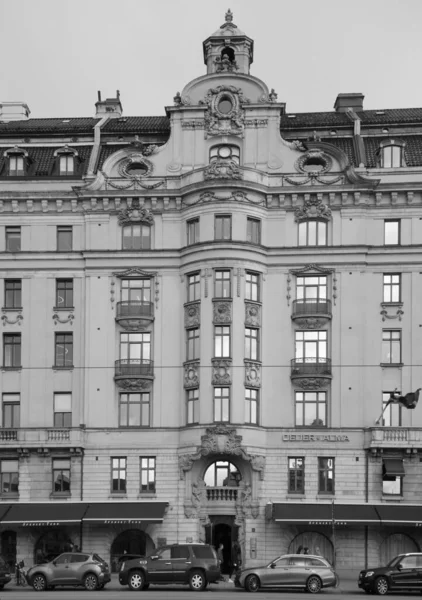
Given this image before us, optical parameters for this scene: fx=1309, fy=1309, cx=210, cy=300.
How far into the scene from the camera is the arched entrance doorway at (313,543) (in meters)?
72.9

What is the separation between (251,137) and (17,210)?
47.9 ft

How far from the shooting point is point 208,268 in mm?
75188

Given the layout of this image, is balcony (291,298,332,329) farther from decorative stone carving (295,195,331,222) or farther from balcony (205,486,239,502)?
balcony (205,486,239,502)

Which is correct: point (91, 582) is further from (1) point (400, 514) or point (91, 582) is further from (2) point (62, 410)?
(1) point (400, 514)

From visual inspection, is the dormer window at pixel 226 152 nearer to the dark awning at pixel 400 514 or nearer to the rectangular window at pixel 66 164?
the rectangular window at pixel 66 164

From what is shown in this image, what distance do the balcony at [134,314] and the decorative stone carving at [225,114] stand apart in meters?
11.1

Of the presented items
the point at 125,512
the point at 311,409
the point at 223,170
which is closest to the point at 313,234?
the point at 223,170

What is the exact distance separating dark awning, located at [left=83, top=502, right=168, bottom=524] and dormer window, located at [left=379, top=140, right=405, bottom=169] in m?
23.8

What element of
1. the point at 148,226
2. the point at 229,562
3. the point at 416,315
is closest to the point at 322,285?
the point at 416,315

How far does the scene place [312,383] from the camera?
7469 cm

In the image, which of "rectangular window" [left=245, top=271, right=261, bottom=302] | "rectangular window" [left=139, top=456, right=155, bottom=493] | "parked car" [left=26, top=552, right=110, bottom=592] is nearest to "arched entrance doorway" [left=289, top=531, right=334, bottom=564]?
"rectangular window" [left=139, top=456, right=155, bottom=493]

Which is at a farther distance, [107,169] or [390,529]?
[107,169]

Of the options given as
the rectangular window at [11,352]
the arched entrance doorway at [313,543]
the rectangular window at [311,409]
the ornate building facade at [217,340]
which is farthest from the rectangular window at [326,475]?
the rectangular window at [11,352]

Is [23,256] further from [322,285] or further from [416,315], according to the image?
[416,315]
